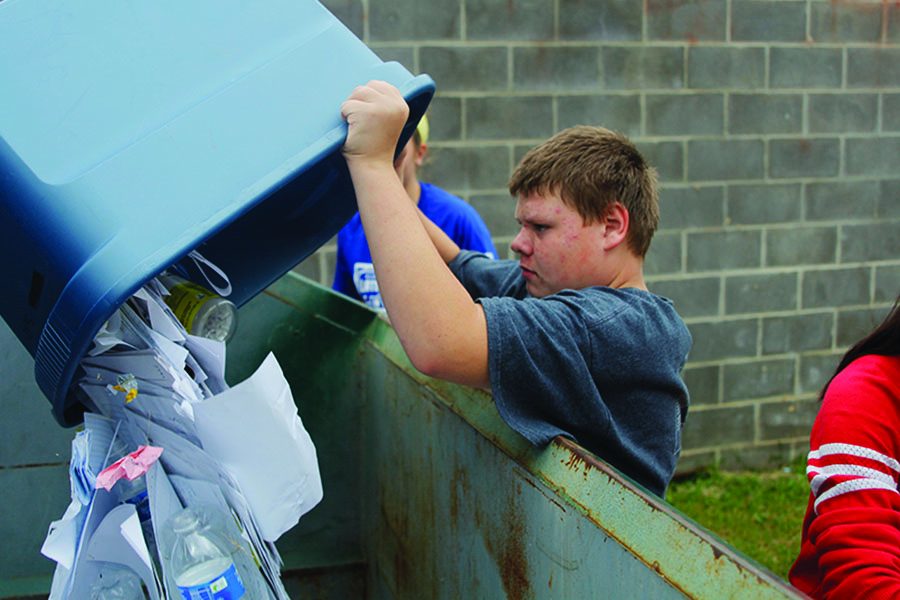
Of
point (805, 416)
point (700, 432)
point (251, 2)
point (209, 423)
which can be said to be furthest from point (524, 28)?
point (209, 423)

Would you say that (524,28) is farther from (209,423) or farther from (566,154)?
(209,423)

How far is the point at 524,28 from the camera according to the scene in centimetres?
393

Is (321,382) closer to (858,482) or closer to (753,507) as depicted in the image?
(858,482)

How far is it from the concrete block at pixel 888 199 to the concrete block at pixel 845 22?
0.70 meters

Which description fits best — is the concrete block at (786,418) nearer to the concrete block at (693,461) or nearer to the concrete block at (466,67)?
the concrete block at (693,461)

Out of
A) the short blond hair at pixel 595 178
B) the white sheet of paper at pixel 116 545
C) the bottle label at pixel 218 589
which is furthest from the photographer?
the short blond hair at pixel 595 178

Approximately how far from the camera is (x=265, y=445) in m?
1.18

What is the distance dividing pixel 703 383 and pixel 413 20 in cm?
214

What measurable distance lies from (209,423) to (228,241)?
0.54m

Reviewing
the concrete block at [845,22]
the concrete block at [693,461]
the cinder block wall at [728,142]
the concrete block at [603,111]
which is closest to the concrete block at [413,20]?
the cinder block wall at [728,142]

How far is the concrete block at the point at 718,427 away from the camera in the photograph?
14.6 feet

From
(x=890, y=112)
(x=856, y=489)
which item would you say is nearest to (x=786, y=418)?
(x=890, y=112)

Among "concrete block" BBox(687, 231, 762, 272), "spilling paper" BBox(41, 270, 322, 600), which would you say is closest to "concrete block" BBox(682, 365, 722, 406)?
"concrete block" BBox(687, 231, 762, 272)

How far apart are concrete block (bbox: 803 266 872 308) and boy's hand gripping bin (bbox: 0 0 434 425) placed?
3.67 m
